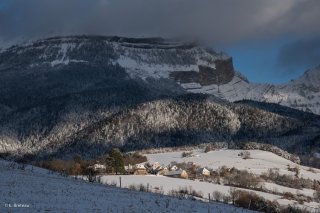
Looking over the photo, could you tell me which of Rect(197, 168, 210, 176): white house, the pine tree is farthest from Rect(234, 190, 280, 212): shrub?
Rect(197, 168, 210, 176): white house

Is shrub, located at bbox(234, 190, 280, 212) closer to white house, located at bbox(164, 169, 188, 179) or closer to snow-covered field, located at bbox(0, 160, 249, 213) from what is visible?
snow-covered field, located at bbox(0, 160, 249, 213)

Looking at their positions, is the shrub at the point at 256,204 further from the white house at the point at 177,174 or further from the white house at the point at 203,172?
the white house at the point at 203,172

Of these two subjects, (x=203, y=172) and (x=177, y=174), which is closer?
(x=177, y=174)

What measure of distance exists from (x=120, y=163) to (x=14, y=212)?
5183 inches

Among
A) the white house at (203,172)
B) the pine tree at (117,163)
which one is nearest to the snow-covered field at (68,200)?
the pine tree at (117,163)

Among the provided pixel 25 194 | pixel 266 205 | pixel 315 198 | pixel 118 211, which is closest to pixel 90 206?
pixel 118 211

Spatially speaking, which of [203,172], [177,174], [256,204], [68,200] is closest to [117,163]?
[177,174]

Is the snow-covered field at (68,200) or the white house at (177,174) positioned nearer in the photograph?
the snow-covered field at (68,200)

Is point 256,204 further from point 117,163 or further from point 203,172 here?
point 203,172

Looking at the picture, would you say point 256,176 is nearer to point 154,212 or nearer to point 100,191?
point 100,191

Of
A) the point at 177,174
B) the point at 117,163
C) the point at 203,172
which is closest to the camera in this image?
the point at 117,163

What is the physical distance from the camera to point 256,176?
613 ft

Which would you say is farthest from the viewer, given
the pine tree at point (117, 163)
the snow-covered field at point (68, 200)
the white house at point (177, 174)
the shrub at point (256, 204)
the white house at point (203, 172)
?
the white house at point (203, 172)

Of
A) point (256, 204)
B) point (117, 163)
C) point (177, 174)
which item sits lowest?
point (256, 204)
